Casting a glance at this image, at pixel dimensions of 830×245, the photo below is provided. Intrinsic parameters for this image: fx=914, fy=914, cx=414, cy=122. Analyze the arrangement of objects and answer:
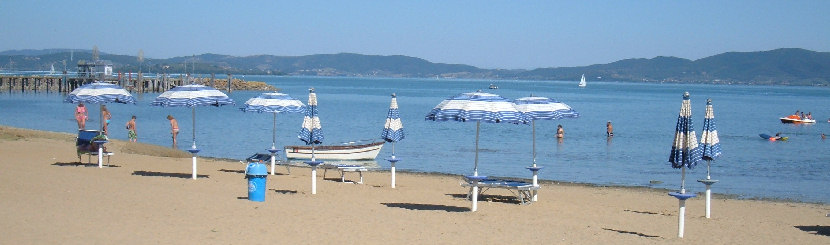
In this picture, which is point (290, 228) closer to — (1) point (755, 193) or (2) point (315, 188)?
(2) point (315, 188)

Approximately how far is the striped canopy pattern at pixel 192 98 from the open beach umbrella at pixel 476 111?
5.09 metres

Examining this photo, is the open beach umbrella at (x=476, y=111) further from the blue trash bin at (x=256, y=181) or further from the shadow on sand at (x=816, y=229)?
the shadow on sand at (x=816, y=229)

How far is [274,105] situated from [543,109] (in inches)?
217

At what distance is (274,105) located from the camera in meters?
18.1

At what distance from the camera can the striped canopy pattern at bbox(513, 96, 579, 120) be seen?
51.2 feet

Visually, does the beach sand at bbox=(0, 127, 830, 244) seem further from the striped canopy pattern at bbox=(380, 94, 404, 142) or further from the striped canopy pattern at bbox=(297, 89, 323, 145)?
the striped canopy pattern at bbox=(380, 94, 404, 142)

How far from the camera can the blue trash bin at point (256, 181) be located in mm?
13844

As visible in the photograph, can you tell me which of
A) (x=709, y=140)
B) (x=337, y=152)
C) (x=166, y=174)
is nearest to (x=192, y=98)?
(x=166, y=174)

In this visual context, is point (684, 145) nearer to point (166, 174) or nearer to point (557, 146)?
point (166, 174)

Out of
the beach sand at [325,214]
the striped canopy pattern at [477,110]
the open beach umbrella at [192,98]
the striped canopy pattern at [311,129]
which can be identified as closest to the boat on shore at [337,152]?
the beach sand at [325,214]

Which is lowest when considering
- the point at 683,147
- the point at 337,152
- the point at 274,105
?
the point at 337,152

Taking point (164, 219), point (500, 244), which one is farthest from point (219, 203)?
point (500, 244)

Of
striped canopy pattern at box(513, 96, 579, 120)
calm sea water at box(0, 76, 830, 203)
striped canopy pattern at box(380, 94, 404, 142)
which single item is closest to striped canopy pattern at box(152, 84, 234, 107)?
striped canopy pattern at box(380, 94, 404, 142)

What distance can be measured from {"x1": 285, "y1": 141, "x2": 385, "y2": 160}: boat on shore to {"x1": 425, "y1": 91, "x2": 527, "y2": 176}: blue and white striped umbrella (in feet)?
40.4
